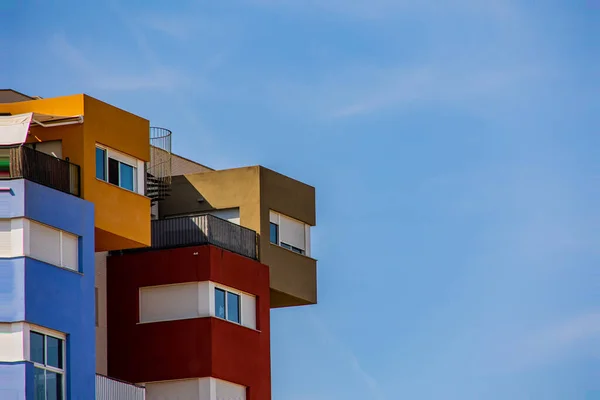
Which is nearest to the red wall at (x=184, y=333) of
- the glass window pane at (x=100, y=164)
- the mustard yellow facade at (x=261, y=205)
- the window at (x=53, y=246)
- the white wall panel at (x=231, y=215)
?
the mustard yellow facade at (x=261, y=205)

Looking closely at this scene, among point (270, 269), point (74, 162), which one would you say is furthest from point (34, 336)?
point (270, 269)

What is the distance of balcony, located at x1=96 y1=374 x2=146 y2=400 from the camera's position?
51709mm

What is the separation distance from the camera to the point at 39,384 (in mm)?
48438

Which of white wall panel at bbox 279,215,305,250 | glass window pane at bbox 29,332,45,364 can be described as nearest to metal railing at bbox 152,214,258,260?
white wall panel at bbox 279,215,305,250

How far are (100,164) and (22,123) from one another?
3.15 metres

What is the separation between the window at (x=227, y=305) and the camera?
189 ft

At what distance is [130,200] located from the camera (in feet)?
178

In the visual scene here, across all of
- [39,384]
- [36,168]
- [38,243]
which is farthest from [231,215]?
[39,384]

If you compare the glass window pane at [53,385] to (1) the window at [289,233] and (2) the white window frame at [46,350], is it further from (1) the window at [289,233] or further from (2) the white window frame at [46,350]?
(1) the window at [289,233]

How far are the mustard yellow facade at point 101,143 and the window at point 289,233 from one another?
7500 millimetres

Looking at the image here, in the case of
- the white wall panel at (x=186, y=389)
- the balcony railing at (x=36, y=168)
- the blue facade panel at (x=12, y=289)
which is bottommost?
the white wall panel at (x=186, y=389)

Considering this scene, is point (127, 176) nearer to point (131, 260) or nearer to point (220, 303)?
point (131, 260)

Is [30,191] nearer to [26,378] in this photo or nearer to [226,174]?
[26,378]

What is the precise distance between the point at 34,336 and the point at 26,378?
1.37 meters
